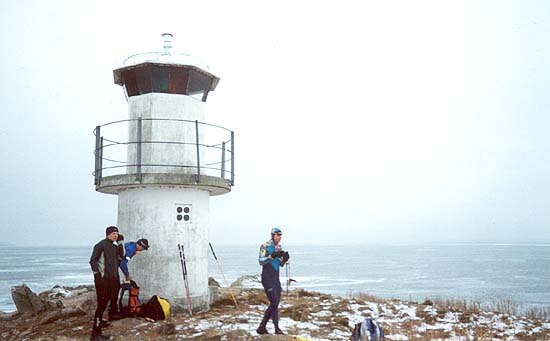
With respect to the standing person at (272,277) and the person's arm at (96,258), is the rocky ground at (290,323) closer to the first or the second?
the standing person at (272,277)

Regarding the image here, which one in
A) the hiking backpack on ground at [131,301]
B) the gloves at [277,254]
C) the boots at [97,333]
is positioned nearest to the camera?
the boots at [97,333]

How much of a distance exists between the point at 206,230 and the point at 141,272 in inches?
76.1

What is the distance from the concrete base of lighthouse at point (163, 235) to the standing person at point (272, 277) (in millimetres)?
2961

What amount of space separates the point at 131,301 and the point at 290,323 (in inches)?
146

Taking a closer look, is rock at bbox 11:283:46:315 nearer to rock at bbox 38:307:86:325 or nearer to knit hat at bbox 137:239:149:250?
rock at bbox 38:307:86:325

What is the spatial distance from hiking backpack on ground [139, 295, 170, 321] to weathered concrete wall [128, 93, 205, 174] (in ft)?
10.4

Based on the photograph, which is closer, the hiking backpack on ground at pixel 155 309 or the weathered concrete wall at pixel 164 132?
the hiking backpack on ground at pixel 155 309

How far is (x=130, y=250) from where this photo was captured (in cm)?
1020

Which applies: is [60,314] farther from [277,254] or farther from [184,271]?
[277,254]

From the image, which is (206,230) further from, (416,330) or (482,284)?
(482,284)

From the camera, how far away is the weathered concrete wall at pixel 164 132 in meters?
11.6

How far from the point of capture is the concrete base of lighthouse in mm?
11227

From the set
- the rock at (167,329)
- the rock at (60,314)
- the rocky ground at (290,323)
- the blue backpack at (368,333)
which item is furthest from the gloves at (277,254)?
the rock at (60,314)

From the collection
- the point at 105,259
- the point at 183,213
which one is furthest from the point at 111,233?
the point at 183,213
